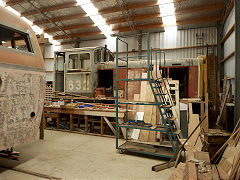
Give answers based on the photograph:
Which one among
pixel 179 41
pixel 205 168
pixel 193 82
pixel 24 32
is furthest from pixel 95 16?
pixel 205 168

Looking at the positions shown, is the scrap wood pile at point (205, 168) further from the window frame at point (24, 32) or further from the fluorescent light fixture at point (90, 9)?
the fluorescent light fixture at point (90, 9)

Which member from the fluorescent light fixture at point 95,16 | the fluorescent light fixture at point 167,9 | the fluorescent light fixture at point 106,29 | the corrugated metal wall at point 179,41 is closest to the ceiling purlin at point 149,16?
the fluorescent light fixture at point 167,9

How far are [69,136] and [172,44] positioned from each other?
394 inches

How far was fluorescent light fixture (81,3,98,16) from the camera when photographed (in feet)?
35.9

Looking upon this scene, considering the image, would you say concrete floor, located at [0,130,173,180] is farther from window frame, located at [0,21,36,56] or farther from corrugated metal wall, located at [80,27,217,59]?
corrugated metal wall, located at [80,27,217,59]

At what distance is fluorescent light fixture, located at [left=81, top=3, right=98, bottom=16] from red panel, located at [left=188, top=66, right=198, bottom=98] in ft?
24.1

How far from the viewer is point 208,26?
466 inches

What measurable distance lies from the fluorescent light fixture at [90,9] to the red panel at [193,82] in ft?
24.1

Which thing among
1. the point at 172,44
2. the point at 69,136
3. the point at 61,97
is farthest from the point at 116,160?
the point at 172,44

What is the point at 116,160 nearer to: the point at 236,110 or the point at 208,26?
the point at 236,110

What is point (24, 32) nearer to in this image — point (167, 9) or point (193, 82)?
point (193, 82)

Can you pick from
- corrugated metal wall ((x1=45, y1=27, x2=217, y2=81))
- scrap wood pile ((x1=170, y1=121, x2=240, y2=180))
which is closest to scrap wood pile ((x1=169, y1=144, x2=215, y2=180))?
scrap wood pile ((x1=170, y1=121, x2=240, y2=180))

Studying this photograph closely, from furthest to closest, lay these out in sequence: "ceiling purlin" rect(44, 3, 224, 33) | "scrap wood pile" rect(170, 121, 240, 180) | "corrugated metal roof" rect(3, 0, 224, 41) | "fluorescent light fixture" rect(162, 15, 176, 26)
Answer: "fluorescent light fixture" rect(162, 15, 176, 26), "corrugated metal roof" rect(3, 0, 224, 41), "ceiling purlin" rect(44, 3, 224, 33), "scrap wood pile" rect(170, 121, 240, 180)

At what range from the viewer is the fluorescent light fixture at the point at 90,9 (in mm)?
10936
